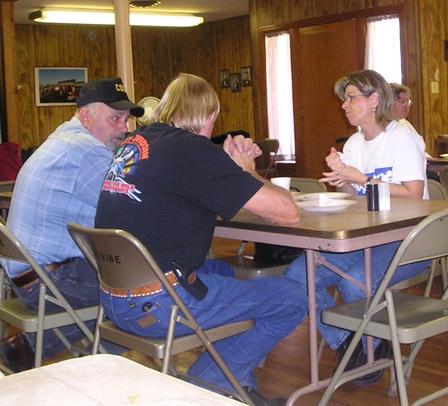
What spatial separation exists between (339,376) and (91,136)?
128 centimetres

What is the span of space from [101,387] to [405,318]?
1575 mm

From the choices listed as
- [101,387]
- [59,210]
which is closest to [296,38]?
[59,210]

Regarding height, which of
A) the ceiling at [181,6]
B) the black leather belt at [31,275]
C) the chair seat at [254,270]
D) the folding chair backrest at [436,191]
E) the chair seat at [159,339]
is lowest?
the chair seat at [159,339]

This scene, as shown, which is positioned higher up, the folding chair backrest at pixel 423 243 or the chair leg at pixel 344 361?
the folding chair backrest at pixel 423 243

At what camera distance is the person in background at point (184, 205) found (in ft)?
7.38

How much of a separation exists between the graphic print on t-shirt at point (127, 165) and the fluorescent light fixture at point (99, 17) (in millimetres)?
7750

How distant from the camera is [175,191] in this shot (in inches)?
89.0

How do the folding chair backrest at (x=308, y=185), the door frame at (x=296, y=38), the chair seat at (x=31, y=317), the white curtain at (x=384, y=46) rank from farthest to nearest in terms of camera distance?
the white curtain at (x=384, y=46), the door frame at (x=296, y=38), the folding chair backrest at (x=308, y=185), the chair seat at (x=31, y=317)

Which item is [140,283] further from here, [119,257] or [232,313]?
[232,313]

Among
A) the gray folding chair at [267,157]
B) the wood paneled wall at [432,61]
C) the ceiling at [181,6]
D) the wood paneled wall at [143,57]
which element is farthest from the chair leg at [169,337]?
the wood paneled wall at [143,57]

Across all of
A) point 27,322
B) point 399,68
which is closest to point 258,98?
point 399,68

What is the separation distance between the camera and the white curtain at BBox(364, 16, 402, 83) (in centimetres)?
812

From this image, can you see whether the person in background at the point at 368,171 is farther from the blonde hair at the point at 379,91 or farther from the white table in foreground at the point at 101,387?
the white table in foreground at the point at 101,387

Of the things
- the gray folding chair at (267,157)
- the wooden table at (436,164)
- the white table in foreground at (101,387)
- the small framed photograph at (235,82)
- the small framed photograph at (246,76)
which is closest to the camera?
the white table in foreground at (101,387)
